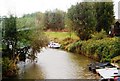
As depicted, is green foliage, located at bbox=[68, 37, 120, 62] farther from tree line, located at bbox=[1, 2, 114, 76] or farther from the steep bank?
tree line, located at bbox=[1, 2, 114, 76]

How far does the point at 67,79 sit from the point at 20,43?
0.94 m

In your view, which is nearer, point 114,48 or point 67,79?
point 67,79

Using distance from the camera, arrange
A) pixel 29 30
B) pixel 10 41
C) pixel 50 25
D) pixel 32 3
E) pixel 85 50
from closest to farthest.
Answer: pixel 10 41 → pixel 29 30 → pixel 32 3 → pixel 85 50 → pixel 50 25

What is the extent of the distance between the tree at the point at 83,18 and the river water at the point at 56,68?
1.23 meters

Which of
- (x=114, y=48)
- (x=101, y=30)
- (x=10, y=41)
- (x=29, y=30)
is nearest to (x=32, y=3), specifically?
(x=29, y=30)

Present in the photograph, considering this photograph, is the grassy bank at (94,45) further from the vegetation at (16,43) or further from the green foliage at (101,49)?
the vegetation at (16,43)

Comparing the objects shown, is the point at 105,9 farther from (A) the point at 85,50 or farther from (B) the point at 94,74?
(B) the point at 94,74

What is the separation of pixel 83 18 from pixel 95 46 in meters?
1.16

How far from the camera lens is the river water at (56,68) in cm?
424

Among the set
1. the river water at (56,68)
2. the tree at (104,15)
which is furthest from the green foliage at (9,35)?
the tree at (104,15)

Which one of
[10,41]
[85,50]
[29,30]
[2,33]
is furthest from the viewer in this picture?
[85,50]

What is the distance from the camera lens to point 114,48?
5.45m

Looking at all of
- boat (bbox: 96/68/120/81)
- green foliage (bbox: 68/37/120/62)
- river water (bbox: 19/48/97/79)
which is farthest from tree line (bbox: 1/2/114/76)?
boat (bbox: 96/68/120/81)

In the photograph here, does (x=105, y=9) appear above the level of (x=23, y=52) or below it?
above
